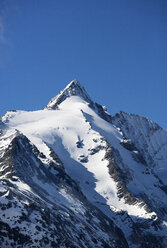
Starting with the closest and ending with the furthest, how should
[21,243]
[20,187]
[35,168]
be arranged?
[21,243], [20,187], [35,168]

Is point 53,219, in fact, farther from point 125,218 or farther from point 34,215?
point 125,218

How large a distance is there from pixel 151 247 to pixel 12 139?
6997 centimetres

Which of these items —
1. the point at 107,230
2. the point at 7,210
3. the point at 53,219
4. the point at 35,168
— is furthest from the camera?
the point at 35,168

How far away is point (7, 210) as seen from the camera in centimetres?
11306

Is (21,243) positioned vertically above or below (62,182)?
below

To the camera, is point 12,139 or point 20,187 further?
point 12,139

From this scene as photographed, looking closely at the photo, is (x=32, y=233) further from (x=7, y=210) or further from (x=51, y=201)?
(x=51, y=201)

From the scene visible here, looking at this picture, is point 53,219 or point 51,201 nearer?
point 53,219

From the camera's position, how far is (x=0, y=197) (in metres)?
117

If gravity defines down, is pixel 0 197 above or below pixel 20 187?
below

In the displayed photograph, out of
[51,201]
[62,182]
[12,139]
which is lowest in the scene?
[51,201]

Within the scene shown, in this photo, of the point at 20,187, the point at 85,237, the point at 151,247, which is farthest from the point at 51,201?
the point at 151,247

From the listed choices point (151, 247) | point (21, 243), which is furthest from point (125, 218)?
point (21, 243)

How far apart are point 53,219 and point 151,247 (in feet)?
263
